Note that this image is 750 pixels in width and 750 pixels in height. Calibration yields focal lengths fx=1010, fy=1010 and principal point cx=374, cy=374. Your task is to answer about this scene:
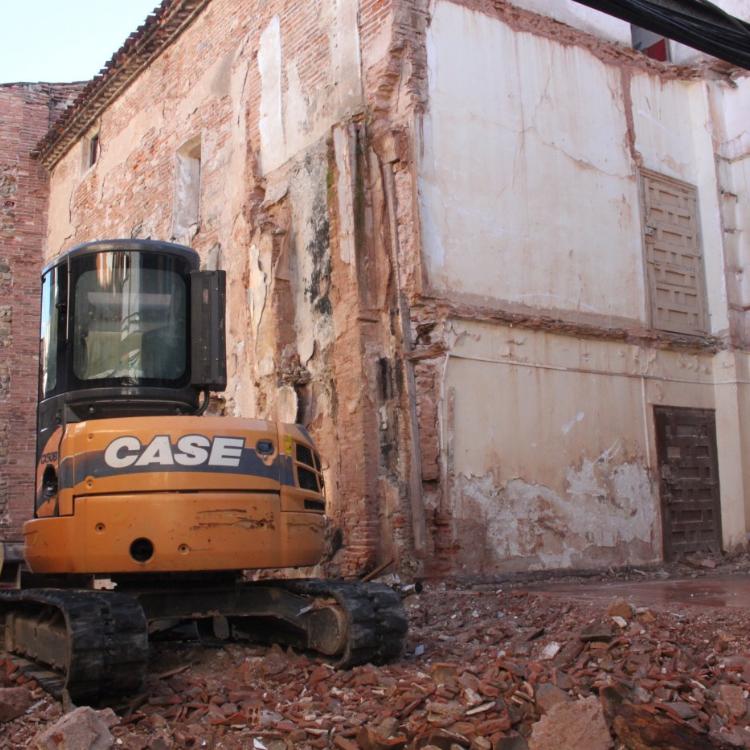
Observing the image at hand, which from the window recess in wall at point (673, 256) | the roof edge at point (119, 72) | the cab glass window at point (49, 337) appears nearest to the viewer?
the cab glass window at point (49, 337)

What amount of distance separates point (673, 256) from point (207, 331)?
768cm

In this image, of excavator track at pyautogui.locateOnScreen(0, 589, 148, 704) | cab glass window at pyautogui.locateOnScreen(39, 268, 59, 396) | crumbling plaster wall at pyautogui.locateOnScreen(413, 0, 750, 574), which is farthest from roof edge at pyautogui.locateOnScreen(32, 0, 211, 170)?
excavator track at pyautogui.locateOnScreen(0, 589, 148, 704)

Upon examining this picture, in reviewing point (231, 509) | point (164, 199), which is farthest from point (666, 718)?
point (164, 199)

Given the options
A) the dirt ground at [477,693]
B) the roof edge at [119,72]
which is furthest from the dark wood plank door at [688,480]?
the roof edge at [119,72]

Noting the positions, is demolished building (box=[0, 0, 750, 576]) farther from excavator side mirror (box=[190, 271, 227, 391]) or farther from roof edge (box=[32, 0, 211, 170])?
excavator side mirror (box=[190, 271, 227, 391])

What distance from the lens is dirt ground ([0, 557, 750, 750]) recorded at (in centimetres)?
458

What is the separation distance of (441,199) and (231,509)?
208 inches

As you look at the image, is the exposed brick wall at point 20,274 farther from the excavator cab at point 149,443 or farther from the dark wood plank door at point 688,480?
the excavator cab at point 149,443

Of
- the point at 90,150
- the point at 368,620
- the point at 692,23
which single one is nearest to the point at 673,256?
the point at 692,23

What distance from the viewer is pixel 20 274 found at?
18.3 m

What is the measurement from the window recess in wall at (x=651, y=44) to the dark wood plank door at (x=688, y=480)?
16.3 ft

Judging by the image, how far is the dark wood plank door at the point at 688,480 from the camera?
1140 centimetres

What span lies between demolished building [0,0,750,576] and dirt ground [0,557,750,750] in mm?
3015

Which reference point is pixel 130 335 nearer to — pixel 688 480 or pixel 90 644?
pixel 90 644
